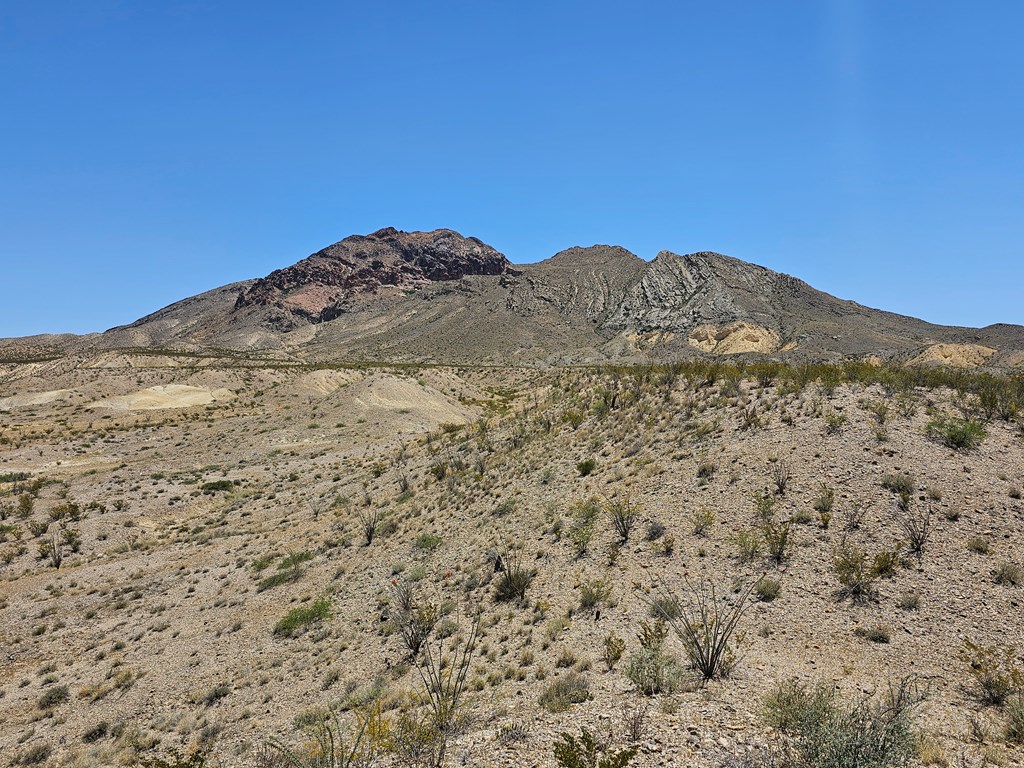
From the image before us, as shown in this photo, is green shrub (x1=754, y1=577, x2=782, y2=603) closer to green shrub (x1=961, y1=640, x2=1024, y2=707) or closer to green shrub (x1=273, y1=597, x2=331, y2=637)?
green shrub (x1=961, y1=640, x2=1024, y2=707)

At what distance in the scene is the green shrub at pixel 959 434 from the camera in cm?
1107

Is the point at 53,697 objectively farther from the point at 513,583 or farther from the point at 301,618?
the point at 513,583

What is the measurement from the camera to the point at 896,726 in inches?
191

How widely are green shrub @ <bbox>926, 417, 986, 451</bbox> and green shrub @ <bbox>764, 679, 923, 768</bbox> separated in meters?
7.54

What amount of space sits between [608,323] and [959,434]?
10446 cm

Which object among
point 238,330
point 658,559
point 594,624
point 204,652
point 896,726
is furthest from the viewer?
point 238,330

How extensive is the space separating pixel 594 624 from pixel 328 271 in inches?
8321

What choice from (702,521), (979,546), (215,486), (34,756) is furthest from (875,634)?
(215,486)

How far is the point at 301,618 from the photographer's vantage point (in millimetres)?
11891

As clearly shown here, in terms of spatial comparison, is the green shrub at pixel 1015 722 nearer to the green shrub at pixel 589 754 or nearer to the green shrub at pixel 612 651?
the green shrub at pixel 589 754

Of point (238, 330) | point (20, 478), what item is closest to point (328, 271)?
point (238, 330)

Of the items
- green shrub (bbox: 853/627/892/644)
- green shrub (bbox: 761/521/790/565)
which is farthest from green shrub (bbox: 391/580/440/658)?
green shrub (bbox: 853/627/892/644)

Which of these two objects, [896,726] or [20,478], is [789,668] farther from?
[20,478]

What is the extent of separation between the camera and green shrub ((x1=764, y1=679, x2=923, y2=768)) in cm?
465
